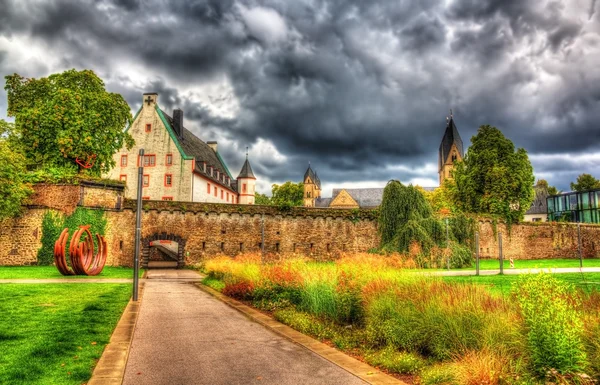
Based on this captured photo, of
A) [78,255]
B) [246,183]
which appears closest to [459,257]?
[78,255]

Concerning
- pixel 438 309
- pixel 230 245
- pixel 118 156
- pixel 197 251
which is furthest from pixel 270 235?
pixel 438 309

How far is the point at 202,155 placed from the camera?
54.3 m

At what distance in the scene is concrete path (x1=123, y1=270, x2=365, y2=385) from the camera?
18.1ft

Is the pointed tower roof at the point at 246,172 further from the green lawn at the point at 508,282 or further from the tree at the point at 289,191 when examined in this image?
the green lawn at the point at 508,282

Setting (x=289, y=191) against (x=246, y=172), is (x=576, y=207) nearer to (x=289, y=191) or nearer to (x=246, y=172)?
(x=246, y=172)

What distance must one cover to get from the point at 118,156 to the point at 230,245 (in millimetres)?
21217

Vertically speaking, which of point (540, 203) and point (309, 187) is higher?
point (309, 187)

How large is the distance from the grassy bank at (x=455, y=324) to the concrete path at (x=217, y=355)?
0.92 m

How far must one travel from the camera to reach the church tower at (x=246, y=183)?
210 feet

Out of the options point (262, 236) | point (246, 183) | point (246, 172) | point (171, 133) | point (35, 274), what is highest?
point (171, 133)

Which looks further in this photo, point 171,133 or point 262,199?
point 262,199

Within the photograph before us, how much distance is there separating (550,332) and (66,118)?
3524cm

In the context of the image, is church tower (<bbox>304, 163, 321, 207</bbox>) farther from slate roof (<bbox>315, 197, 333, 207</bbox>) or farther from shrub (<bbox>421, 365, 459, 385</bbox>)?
shrub (<bbox>421, 365, 459, 385</bbox>)

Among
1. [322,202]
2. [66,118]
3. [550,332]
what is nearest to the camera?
[550,332]
